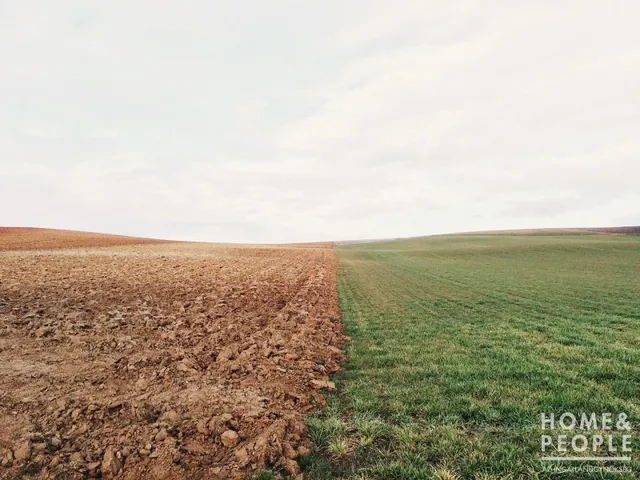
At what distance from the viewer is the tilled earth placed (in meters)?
4.76

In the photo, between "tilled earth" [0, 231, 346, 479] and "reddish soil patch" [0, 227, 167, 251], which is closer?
"tilled earth" [0, 231, 346, 479]

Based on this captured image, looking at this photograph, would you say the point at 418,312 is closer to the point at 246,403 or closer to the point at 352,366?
the point at 352,366

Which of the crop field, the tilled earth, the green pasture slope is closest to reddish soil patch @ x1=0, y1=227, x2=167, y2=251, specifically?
the crop field

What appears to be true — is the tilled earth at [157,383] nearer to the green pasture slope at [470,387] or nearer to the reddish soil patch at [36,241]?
the green pasture slope at [470,387]

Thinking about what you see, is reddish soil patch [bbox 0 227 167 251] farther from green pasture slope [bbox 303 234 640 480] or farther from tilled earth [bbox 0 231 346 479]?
green pasture slope [bbox 303 234 640 480]

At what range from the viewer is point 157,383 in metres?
7.26

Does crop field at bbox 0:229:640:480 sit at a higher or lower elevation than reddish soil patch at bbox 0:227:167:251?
lower

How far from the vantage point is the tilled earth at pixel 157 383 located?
4758 mm

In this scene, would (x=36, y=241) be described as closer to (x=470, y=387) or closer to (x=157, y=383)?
(x=157, y=383)

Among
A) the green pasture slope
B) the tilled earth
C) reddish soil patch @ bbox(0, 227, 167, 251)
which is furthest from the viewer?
reddish soil patch @ bbox(0, 227, 167, 251)

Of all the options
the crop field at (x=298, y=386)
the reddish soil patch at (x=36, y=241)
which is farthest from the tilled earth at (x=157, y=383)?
the reddish soil patch at (x=36, y=241)

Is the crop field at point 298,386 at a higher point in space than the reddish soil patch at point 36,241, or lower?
lower

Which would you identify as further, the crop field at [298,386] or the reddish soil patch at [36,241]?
the reddish soil patch at [36,241]

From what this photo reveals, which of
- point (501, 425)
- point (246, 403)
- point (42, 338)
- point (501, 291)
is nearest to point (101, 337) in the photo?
point (42, 338)
